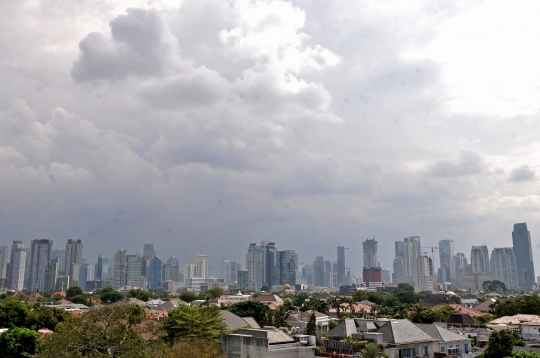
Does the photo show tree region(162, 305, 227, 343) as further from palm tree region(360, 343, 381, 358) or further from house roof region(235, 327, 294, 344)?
palm tree region(360, 343, 381, 358)

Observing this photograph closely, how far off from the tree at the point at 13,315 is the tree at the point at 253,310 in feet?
88.4

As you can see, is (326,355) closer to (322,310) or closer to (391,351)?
(391,351)

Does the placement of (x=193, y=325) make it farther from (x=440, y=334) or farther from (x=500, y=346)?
(x=500, y=346)

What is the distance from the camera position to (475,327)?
63.5 m

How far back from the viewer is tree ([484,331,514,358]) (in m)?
38.3

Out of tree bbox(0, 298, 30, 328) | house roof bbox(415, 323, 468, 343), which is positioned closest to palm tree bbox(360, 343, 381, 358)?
house roof bbox(415, 323, 468, 343)

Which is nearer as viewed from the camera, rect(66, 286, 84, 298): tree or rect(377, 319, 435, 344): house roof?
rect(377, 319, 435, 344): house roof

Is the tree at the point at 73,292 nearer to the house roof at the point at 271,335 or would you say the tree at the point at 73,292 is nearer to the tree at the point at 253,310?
the tree at the point at 253,310

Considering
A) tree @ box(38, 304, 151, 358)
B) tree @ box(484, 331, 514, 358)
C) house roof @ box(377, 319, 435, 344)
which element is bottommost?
tree @ box(484, 331, 514, 358)

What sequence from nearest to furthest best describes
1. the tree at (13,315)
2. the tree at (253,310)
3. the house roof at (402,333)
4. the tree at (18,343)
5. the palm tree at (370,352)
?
the palm tree at (370,352)
the tree at (18,343)
the house roof at (402,333)
the tree at (13,315)
the tree at (253,310)

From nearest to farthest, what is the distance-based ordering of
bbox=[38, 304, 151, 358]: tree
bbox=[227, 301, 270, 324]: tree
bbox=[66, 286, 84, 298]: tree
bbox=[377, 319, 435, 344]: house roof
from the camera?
bbox=[38, 304, 151, 358]: tree → bbox=[377, 319, 435, 344]: house roof → bbox=[227, 301, 270, 324]: tree → bbox=[66, 286, 84, 298]: tree

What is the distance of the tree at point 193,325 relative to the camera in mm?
36750

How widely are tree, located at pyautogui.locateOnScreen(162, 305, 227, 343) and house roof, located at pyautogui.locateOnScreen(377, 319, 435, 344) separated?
1344 cm

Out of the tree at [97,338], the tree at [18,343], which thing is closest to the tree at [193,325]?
the tree at [97,338]
